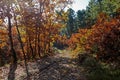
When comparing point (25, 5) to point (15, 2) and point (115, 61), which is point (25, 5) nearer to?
point (15, 2)

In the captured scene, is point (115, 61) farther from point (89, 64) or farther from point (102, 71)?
point (102, 71)

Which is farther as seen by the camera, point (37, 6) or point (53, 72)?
point (37, 6)

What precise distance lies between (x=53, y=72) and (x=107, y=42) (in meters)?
5.34

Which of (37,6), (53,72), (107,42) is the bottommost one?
(53,72)

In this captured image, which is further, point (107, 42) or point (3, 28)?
point (3, 28)

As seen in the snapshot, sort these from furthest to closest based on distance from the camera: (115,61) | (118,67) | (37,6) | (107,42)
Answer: (37,6)
(107,42)
(115,61)
(118,67)

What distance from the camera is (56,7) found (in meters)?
31.4

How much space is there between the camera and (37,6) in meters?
26.8

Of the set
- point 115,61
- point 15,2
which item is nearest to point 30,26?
point 15,2

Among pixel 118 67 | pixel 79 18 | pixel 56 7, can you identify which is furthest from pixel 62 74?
pixel 79 18

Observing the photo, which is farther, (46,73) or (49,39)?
(49,39)

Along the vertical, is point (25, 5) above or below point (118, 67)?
above

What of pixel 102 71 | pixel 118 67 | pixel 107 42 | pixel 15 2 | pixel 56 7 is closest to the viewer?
pixel 102 71

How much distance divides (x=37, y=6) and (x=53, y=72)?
41.6ft
